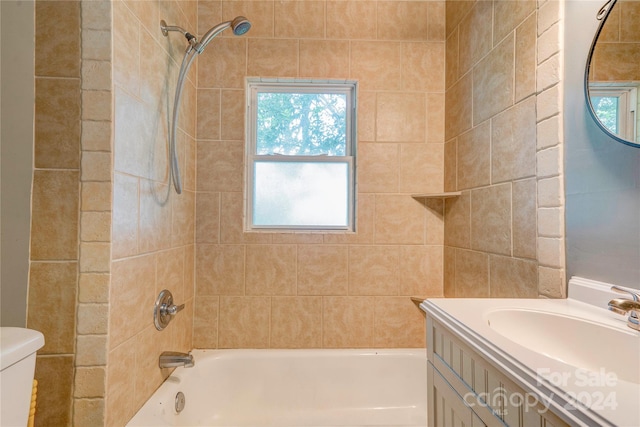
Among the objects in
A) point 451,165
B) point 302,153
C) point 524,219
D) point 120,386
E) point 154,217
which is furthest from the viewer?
point 302,153

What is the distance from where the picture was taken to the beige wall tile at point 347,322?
1706 mm

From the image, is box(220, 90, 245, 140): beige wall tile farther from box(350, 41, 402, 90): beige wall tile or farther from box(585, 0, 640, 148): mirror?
box(585, 0, 640, 148): mirror

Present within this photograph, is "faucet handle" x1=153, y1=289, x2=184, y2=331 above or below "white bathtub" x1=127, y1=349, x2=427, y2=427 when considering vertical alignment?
above

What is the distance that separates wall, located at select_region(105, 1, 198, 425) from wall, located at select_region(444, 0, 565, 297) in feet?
4.74

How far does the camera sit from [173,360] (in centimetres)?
131

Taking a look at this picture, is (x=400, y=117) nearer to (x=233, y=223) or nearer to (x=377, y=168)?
(x=377, y=168)

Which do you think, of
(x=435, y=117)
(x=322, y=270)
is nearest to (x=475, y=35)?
(x=435, y=117)

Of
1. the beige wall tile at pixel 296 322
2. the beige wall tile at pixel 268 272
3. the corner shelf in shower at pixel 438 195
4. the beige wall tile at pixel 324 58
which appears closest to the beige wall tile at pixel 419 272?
the corner shelf in shower at pixel 438 195

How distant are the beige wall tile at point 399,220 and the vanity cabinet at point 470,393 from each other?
2.73 ft

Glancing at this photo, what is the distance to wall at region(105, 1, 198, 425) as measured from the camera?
3.20 ft

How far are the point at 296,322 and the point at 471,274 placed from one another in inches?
38.2

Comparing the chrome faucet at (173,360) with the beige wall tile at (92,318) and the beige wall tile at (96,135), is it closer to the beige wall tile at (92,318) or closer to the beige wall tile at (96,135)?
the beige wall tile at (92,318)

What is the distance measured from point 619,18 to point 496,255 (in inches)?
33.8

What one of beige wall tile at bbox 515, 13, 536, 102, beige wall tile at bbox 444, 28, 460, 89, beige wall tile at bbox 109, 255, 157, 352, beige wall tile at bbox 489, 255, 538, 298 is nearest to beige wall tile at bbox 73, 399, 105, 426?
beige wall tile at bbox 109, 255, 157, 352
